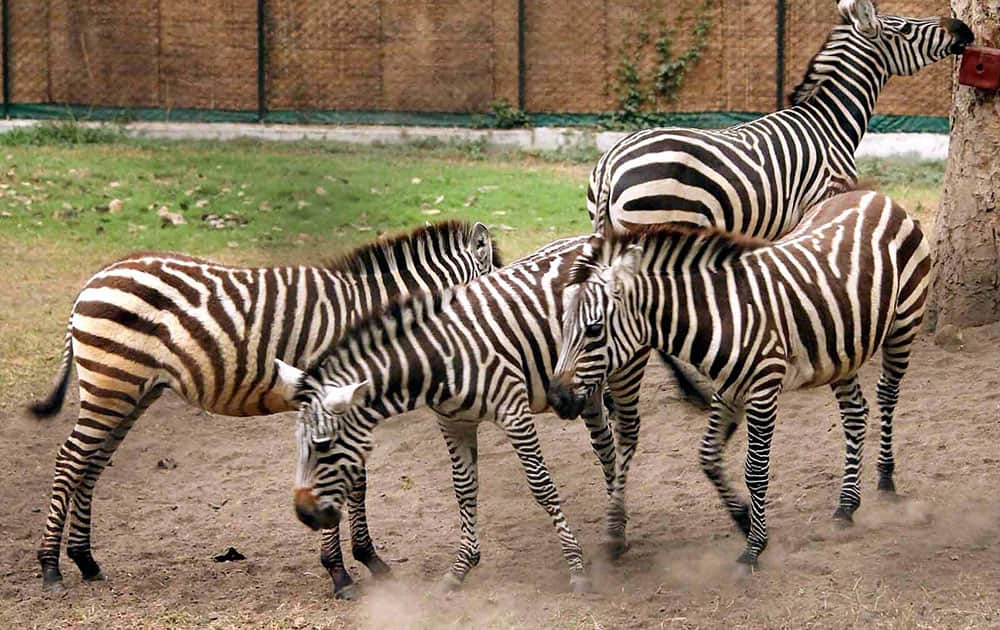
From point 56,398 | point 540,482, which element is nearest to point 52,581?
point 56,398

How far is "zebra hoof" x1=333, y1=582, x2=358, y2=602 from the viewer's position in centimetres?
627

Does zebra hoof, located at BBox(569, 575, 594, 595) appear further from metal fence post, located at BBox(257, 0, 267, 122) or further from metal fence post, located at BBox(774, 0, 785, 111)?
metal fence post, located at BBox(257, 0, 267, 122)

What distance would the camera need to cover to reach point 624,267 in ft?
20.1

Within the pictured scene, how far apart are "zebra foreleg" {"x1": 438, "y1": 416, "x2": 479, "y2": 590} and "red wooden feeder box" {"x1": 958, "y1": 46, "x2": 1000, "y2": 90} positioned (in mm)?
4492

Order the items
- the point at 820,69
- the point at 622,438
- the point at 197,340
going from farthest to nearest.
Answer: the point at 820,69 < the point at 622,438 < the point at 197,340

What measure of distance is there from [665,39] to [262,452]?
37.4ft

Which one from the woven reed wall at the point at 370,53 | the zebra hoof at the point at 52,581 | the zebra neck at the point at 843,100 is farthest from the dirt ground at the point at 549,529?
the woven reed wall at the point at 370,53

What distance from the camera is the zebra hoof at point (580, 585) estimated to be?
6.13 m

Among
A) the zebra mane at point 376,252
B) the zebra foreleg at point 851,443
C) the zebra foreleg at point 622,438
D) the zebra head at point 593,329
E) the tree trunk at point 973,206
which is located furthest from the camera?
the tree trunk at point 973,206

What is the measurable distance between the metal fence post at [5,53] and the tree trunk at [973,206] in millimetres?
13450

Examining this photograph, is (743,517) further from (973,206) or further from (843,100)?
(973,206)

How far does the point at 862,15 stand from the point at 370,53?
10976 millimetres

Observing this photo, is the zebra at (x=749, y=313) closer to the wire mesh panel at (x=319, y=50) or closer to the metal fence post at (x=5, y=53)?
the wire mesh panel at (x=319, y=50)

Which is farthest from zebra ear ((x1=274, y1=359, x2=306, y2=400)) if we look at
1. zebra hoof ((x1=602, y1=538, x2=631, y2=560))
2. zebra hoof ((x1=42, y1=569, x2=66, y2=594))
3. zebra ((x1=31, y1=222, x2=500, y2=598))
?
zebra hoof ((x1=602, y1=538, x2=631, y2=560))
